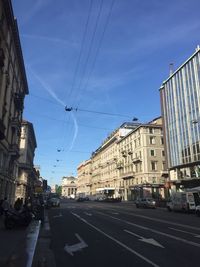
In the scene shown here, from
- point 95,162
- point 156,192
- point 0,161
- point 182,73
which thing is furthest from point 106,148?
point 0,161

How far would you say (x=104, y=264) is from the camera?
9.19 m

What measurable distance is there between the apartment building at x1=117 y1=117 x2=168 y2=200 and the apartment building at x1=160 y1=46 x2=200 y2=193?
1496 centimetres

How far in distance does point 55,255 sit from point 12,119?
31371 mm

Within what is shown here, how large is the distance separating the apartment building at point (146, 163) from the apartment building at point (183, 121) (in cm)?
1496

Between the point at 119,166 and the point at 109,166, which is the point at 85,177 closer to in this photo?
the point at 109,166

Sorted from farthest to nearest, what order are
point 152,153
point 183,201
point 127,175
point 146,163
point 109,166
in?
point 109,166
point 127,175
point 152,153
point 146,163
point 183,201

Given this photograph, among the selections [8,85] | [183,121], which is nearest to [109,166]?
[183,121]

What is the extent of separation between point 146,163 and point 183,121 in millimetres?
24893

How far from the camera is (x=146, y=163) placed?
3255 inches

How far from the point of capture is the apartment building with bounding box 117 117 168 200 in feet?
266

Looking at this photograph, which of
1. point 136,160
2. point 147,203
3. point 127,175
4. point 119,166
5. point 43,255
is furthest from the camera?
point 119,166

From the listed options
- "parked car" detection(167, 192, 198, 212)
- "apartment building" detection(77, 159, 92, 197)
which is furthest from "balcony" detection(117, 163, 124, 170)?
"parked car" detection(167, 192, 198, 212)

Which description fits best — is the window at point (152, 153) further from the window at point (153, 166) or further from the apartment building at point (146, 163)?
the window at point (153, 166)

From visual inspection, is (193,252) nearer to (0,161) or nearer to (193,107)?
(0,161)
